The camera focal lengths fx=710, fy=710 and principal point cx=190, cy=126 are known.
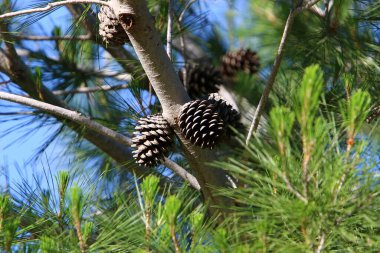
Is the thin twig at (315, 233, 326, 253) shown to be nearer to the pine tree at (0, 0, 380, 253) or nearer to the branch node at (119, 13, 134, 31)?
the pine tree at (0, 0, 380, 253)

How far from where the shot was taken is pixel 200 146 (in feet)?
4.72

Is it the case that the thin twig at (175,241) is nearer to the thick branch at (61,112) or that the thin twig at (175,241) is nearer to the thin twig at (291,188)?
the thin twig at (291,188)

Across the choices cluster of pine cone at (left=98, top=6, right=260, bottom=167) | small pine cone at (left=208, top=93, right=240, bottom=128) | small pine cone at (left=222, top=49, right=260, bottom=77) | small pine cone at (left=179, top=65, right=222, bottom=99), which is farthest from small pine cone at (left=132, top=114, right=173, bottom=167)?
small pine cone at (left=222, top=49, right=260, bottom=77)

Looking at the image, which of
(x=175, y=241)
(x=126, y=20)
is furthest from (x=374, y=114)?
(x=175, y=241)

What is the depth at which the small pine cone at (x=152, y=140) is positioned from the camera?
57.2 inches

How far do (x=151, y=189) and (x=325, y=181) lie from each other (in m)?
0.25

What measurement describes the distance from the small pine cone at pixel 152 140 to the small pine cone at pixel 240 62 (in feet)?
Result: 5.11

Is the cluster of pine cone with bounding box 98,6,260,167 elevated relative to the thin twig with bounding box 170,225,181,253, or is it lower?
elevated

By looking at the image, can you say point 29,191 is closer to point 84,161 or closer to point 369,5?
point 369,5

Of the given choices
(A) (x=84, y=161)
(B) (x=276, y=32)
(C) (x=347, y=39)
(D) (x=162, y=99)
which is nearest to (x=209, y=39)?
(B) (x=276, y=32)

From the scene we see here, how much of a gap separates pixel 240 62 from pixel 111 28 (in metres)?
1.53

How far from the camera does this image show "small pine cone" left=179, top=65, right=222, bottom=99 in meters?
2.29

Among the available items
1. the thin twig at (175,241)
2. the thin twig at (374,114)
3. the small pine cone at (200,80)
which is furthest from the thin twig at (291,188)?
the small pine cone at (200,80)

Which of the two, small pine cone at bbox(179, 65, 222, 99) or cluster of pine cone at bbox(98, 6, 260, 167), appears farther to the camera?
small pine cone at bbox(179, 65, 222, 99)
